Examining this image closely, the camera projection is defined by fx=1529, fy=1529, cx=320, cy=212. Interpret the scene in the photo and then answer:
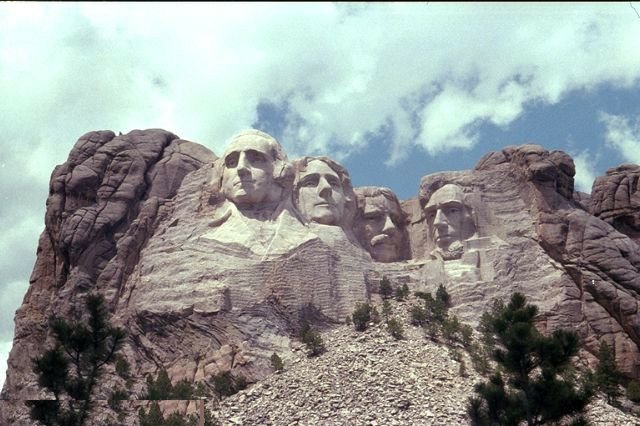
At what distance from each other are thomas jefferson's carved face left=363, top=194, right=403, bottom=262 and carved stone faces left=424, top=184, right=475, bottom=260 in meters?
1.36

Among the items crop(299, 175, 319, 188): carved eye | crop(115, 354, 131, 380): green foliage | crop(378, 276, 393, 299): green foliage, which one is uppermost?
crop(299, 175, 319, 188): carved eye

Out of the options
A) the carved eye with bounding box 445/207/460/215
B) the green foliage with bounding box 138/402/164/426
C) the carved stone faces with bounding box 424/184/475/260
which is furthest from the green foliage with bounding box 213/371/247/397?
the carved eye with bounding box 445/207/460/215

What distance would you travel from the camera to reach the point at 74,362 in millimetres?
33062

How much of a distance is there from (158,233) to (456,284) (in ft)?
26.9

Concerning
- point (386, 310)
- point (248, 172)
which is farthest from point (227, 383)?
point (248, 172)

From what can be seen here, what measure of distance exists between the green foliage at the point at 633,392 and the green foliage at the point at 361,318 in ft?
22.1

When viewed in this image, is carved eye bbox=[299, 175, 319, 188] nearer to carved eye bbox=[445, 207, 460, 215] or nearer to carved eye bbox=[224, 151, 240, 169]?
carved eye bbox=[224, 151, 240, 169]

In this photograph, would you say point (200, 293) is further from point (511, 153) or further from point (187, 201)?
point (511, 153)

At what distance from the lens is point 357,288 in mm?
40500

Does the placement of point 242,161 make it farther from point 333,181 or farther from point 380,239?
point 380,239

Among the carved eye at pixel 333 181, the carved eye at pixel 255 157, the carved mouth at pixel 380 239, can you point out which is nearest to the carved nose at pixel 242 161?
the carved eye at pixel 255 157

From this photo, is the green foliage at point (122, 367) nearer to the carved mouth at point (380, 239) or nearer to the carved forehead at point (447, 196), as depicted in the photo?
the carved mouth at point (380, 239)

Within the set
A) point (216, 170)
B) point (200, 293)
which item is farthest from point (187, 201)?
point (200, 293)

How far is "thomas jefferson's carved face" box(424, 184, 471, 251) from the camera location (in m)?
42.6
